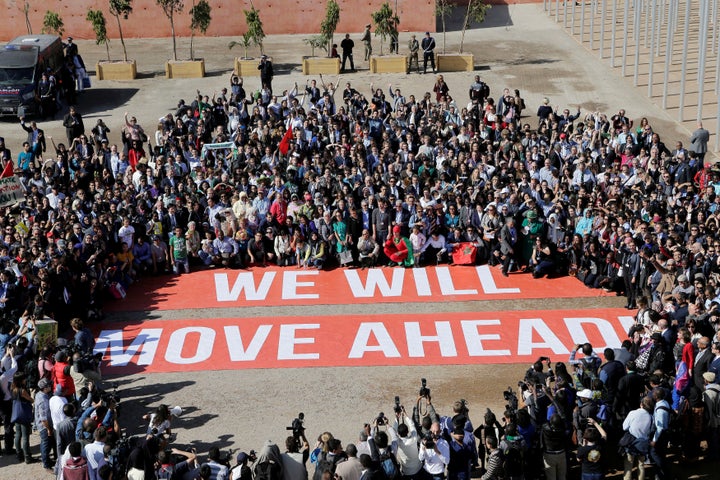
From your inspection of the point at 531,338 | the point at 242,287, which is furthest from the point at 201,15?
the point at 531,338

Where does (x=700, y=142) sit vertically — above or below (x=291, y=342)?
above

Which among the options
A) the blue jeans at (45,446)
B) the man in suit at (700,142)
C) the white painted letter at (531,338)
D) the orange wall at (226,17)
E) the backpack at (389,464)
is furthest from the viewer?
the orange wall at (226,17)

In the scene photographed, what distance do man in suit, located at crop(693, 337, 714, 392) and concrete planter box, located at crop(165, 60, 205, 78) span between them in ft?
85.2

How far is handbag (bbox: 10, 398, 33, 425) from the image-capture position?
50.8ft

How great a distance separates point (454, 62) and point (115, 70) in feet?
39.4

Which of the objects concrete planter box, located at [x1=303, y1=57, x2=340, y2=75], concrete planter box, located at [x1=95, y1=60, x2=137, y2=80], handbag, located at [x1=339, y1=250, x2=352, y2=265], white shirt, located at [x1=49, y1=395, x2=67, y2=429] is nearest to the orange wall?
concrete planter box, located at [x1=95, y1=60, x2=137, y2=80]

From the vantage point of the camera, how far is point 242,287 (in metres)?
22.4

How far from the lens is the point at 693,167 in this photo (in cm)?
2452

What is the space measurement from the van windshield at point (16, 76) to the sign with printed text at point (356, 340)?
1492 centimetres

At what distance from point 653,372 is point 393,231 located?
8.13 m

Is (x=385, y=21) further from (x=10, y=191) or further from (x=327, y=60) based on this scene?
(x=10, y=191)

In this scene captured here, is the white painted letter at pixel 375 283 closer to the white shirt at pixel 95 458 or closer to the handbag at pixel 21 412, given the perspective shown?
the handbag at pixel 21 412

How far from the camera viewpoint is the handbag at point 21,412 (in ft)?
50.8

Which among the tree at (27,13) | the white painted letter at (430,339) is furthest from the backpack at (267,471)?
the tree at (27,13)
